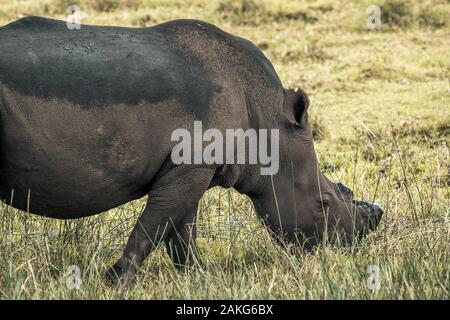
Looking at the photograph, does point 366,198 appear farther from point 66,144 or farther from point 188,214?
point 66,144

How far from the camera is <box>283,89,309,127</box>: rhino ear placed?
18.2ft

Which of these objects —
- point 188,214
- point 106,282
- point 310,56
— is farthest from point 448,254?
point 310,56

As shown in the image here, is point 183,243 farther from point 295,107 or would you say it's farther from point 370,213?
point 370,213

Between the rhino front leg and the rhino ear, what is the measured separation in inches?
24.9

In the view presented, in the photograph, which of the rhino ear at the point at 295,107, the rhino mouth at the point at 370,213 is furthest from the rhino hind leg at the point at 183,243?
the rhino mouth at the point at 370,213

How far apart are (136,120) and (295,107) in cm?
107

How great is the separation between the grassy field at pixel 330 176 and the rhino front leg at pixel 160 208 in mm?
156

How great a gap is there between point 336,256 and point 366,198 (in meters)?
2.06

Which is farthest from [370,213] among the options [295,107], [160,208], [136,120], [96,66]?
[96,66]

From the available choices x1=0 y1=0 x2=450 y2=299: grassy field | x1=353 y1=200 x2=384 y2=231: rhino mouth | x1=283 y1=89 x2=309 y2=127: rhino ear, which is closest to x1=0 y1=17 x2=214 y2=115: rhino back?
x1=283 y1=89 x2=309 y2=127: rhino ear

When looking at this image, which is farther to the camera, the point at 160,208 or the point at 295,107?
the point at 295,107

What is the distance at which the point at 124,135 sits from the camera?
492 cm

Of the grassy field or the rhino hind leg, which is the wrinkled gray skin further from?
the grassy field

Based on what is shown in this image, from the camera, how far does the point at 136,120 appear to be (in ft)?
16.2
